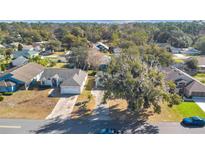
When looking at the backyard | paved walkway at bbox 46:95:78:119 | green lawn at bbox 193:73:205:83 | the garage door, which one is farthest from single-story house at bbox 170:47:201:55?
paved walkway at bbox 46:95:78:119

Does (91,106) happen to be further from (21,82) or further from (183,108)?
(21,82)

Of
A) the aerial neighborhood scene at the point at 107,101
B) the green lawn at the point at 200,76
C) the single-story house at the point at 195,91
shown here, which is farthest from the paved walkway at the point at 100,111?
the green lawn at the point at 200,76

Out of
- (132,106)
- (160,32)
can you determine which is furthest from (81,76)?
(160,32)

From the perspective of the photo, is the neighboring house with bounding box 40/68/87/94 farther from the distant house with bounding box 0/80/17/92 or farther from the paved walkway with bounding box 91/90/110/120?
the distant house with bounding box 0/80/17/92

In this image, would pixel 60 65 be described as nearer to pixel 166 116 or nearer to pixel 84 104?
pixel 84 104

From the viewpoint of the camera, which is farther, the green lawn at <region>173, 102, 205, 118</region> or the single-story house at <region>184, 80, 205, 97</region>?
the single-story house at <region>184, 80, 205, 97</region>

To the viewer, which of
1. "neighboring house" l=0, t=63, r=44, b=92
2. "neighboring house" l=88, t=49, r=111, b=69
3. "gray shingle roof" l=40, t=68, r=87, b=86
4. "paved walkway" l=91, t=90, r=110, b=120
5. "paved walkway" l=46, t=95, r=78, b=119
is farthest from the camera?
"neighboring house" l=88, t=49, r=111, b=69

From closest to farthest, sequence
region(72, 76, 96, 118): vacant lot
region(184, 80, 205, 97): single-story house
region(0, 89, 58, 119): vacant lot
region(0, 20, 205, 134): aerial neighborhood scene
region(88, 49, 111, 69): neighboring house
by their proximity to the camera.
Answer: region(0, 20, 205, 134): aerial neighborhood scene → region(0, 89, 58, 119): vacant lot → region(72, 76, 96, 118): vacant lot → region(184, 80, 205, 97): single-story house → region(88, 49, 111, 69): neighboring house

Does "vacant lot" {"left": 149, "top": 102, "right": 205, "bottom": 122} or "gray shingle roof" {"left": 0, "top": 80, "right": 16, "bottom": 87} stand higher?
"gray shingle roof" {"left": 0, "top": 80, "right": 16, "bottom": 87}
